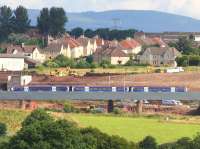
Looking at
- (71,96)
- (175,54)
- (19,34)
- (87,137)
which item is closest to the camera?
(87,137)

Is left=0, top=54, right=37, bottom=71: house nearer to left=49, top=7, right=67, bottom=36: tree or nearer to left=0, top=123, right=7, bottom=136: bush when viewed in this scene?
left=49, top=7, right=67, bottom=36: tree

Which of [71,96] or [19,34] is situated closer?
[71,96]

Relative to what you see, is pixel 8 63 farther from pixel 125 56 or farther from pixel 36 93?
pixel 36 93

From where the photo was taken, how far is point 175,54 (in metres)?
76.5

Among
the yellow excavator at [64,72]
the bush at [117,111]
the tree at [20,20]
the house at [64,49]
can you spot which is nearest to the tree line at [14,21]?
the tree at [20,20]

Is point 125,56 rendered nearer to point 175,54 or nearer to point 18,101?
point 175,54

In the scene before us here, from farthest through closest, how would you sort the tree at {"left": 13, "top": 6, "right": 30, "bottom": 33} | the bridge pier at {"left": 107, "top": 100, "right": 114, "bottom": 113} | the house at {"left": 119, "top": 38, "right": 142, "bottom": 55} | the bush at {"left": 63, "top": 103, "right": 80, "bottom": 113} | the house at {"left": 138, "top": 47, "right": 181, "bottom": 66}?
the tree at {"left": 13, "top": 6, "right": 30, "bottom": 33} < the house at {"left": 119, "top": 38, "right": 142, "bottom": 55} < the house at {"left": 138, "top": 47, "right": 181, "bottom": 66} < the bridge pier at {"left": 107, "top": 100, "right": 114, "bottom": 113} < the bush at {"left": 63, "top": 103, "right": 80, "bottom": 113}

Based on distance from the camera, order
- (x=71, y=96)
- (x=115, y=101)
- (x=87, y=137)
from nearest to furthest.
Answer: (x=87, y=137), (x=71, y=96), (x=115, y=101)

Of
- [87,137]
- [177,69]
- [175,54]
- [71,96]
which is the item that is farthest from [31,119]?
[175,54]

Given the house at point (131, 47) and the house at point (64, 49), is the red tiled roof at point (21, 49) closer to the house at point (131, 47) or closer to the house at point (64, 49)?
the house at point (64, 49)

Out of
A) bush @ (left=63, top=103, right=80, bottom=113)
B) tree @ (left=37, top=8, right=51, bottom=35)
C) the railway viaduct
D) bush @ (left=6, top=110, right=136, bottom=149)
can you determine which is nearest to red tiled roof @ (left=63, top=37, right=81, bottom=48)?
tree @ (left=37, top=8, right=51, bottom=35)

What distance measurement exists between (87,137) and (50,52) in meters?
58.2

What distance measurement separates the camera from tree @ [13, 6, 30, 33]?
303 feet

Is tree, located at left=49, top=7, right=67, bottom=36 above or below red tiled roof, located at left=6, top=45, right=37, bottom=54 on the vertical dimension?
above
